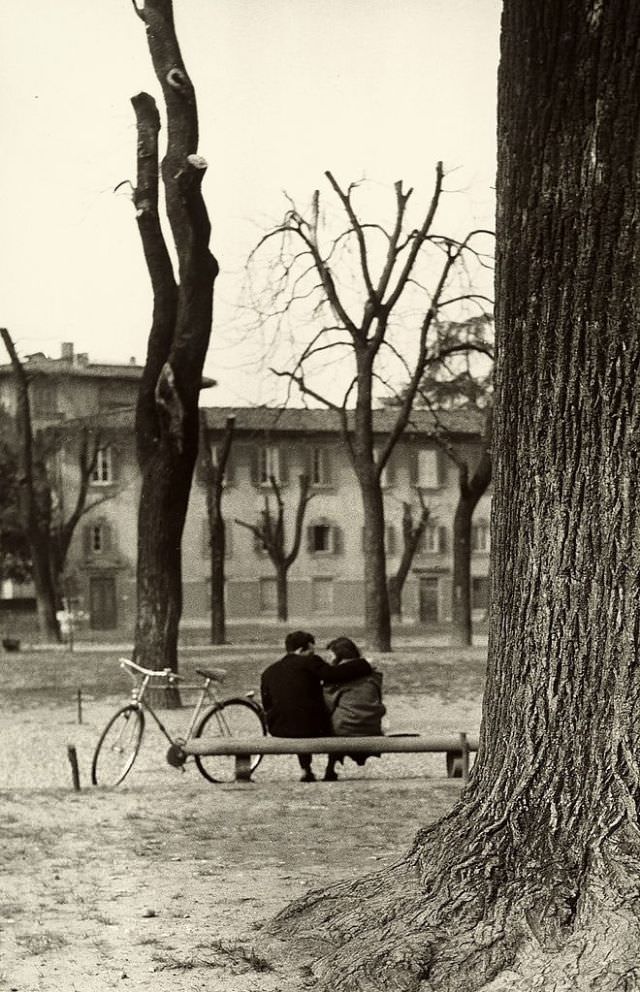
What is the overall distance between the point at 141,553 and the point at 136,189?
12.6ft

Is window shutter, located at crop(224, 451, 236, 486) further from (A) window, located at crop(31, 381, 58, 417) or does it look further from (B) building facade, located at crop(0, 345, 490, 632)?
(A) window, located at crop(31, 381, 58, 417)

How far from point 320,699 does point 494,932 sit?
20.1ft

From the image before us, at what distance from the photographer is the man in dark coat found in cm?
1130

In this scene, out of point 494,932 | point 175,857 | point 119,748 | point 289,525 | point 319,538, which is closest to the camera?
point 494,932

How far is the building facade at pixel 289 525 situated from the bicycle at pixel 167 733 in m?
47.9

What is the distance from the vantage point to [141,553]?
16.1 m

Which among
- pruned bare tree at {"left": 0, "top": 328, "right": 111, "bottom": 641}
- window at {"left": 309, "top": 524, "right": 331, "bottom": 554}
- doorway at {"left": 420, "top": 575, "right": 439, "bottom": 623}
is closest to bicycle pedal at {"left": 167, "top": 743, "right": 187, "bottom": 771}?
pruned bare tree at {"left": 0, "top": 328, "right": 111, "bottom": 641}

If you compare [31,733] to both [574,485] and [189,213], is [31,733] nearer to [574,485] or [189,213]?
[189,213]

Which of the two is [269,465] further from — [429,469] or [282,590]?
[282,590]

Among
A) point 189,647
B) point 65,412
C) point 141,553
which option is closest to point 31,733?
point 141,553

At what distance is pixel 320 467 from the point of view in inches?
2670

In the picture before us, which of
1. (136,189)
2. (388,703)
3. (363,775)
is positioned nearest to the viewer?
(363,775)

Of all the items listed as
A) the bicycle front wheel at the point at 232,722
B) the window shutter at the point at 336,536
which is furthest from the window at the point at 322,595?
the bicycle front wheel at the point at 232,722

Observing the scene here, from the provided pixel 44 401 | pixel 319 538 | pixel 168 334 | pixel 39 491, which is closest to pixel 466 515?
pixel 168 334
